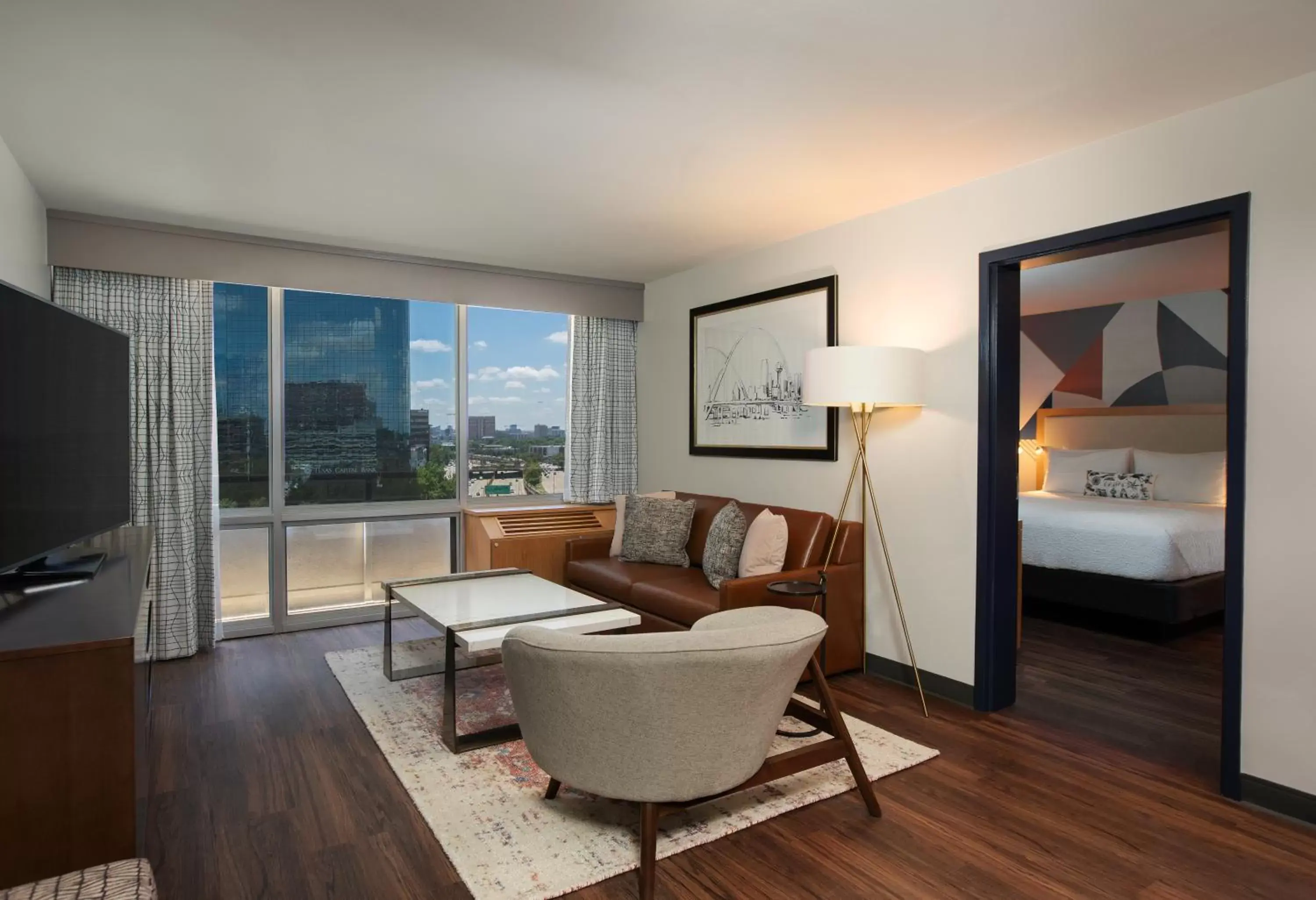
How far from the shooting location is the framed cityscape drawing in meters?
4.43

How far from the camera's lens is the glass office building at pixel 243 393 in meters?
4.79

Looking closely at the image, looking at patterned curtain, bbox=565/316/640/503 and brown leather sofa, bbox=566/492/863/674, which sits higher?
patterned curtain, bbox=565/316/640/503

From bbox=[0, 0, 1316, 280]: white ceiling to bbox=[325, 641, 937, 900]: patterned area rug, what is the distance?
245 cm

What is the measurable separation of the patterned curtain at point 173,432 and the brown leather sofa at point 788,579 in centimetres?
243

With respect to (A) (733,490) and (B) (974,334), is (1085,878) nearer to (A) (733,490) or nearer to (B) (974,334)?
(B) (974,334)

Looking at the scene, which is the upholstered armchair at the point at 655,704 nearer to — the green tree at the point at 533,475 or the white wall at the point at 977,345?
the white wall at the point at 977,345

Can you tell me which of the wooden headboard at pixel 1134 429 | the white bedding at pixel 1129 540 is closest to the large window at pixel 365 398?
the white bedding at pixel 1129 540

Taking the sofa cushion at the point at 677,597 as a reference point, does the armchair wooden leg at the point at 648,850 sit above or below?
below

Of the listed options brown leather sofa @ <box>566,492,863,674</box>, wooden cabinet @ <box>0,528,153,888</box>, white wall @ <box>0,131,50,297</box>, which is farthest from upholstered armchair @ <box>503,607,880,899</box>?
white wall @ <box>0,131,50,297</box>

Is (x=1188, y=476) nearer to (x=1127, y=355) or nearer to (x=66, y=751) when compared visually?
(x=1127, y=355)

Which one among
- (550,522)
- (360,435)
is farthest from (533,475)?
(360,435)

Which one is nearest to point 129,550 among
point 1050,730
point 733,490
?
point 733,490

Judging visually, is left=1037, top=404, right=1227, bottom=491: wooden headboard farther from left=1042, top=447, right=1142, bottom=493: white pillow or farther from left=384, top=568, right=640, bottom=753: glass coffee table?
left=384, top=568, right=640, bottom=753: glass coffee table

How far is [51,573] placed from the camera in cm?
252
